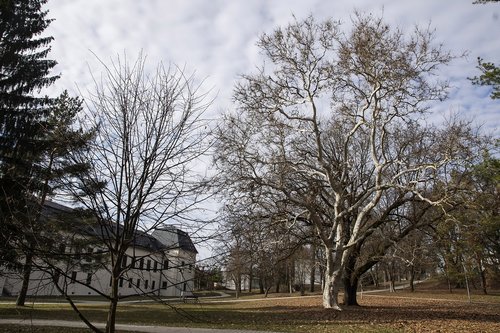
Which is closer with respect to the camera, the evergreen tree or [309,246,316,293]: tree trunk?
the evergreen tree

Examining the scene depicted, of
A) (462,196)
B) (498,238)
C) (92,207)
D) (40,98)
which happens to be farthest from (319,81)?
(498,238)

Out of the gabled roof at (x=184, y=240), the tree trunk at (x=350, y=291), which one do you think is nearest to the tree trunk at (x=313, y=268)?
the tree trunk at (x=350, y=291)

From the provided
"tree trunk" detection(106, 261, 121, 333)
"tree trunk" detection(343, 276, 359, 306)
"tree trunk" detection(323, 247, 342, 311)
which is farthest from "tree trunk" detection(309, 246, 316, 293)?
"tree trunk" detection(106, 261, 121, 333)

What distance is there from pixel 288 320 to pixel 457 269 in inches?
979

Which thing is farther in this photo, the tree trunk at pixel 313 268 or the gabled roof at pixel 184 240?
the tree trunk at pixel 313 268

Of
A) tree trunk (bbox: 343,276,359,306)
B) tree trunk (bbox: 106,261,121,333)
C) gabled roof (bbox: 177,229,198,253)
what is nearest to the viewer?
tree trunk (bbox: 106,261,121,333)

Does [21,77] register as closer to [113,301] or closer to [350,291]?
[113,301]

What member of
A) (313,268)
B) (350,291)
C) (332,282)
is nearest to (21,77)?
(332,282)

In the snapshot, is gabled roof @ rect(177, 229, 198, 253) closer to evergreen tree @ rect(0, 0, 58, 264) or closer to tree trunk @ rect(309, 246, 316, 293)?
evergreen tree @ rect(0, 0, 58, 264)

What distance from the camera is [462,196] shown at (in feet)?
67.5

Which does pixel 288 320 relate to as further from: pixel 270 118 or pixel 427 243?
pixel 427 243

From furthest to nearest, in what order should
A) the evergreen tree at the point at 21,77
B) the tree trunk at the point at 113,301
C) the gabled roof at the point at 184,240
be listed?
the evergreen tree at the point at 21,77
the gabled roof at the point at 184,240
the tree trunk at the point at 113,301

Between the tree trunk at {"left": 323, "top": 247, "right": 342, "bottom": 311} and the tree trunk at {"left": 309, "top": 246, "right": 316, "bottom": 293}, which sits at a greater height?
the tree trunk at {"left": 309, "top": 246, "right": 316, "bottom": 293}

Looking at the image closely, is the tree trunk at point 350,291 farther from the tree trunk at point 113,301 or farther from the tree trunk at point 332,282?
the tree trunk at point 113,301
